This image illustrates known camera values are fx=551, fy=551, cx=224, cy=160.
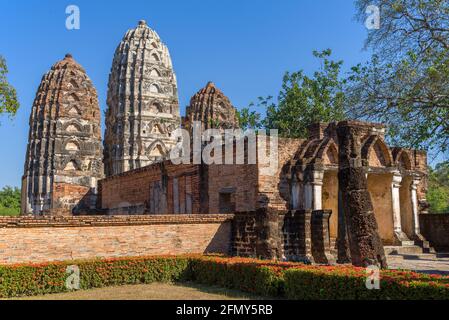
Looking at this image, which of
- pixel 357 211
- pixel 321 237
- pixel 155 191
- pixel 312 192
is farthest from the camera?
pixel 155 191

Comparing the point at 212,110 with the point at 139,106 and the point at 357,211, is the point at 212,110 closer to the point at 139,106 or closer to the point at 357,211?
the point at 139,106

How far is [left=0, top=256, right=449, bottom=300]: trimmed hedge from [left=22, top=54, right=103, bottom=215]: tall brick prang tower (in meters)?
21.3

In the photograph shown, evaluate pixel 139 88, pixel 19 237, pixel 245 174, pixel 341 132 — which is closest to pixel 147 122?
pixel 139 88

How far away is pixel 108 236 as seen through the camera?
15016 mm

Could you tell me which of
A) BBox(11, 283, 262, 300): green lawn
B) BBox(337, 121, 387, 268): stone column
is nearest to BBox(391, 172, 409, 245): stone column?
BBox(11, 283, 262, 300): green lawn

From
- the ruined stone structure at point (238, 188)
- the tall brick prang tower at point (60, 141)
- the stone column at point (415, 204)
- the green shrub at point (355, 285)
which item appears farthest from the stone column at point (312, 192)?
the tall brick prang tower at point (60, 141)

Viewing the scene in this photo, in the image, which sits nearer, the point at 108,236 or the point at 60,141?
the point at 108,236

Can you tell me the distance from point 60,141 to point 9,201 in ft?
102

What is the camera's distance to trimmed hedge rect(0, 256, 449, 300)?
28.0 ft

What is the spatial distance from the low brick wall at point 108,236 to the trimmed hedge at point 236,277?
124 centimetres

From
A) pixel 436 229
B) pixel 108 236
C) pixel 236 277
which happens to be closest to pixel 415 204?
pixel 436 229

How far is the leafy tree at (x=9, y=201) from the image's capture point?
189ft

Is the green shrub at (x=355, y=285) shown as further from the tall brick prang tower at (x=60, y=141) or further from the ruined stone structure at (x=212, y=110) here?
the ruined stone structure at (x=212, y=110)
